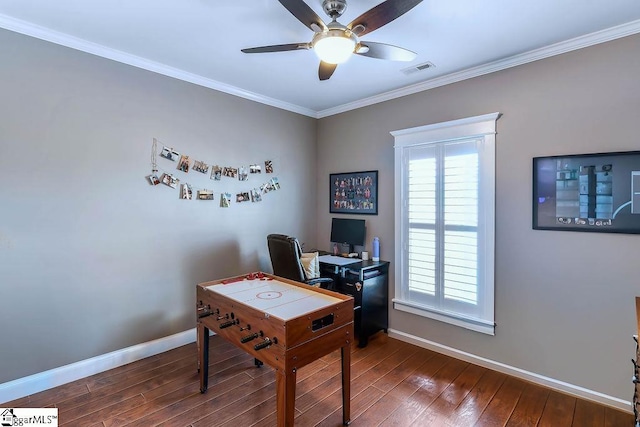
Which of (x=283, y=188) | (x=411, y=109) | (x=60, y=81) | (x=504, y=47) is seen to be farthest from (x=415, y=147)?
(x=60, y=81)

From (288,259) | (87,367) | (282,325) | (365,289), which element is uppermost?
(288,259)

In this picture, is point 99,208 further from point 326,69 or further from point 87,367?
point 326,69

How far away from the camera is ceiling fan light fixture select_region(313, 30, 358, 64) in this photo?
1733mm

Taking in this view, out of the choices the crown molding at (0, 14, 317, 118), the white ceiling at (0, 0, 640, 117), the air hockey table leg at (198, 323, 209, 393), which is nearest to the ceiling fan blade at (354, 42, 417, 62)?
the white ceiling at (0, 0, 640, 117)

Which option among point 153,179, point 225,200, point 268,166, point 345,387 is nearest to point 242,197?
point 225,200

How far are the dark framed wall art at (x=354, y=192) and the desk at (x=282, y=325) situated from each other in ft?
5.14

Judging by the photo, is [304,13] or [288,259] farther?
[288,259]

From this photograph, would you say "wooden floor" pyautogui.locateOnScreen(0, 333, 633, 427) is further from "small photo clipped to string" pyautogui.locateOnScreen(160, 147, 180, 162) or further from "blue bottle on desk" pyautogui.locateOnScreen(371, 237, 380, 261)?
"small photo clipped to string" pyautogui.locateOnScreen(160, 147, 180, 162)

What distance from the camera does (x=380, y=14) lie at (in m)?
1.62

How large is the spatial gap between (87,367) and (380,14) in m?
3.30

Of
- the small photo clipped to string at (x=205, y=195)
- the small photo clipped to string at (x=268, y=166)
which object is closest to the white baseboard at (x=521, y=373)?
the small photo clipped to string at (x=268, y=166)

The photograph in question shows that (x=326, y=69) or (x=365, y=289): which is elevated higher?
(x=326, y=69)

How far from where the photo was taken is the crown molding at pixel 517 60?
2156mm

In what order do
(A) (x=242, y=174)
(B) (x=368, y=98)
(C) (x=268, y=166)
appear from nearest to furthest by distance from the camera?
1. (A) (x=242, y=174)
2. (B) (x=368, y=98)
3. (C) (x=268, y=166)
